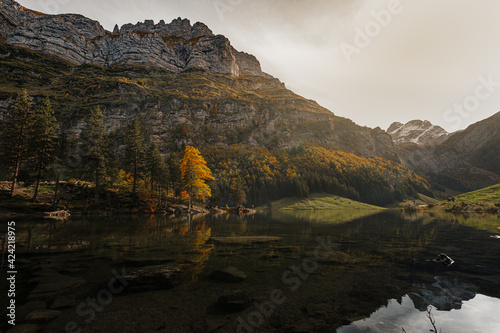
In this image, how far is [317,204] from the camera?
131 metres

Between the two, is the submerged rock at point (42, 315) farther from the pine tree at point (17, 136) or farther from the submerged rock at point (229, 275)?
the pine tree at point (17, 136)

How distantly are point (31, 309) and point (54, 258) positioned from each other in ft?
26.1

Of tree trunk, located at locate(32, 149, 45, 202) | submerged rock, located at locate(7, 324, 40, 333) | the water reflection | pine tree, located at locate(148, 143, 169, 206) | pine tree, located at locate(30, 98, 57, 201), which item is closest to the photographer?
submerged rock, located at locate(7, 324, 40, 333)

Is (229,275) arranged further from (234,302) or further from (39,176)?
(39,176)

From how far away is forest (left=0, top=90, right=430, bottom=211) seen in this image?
44.9 meters

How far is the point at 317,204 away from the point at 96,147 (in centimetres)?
11299

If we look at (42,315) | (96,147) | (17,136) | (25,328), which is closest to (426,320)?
(25,328)

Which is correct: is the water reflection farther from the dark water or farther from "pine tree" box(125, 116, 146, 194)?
"pine tree" box(125, 116, 146, 194)

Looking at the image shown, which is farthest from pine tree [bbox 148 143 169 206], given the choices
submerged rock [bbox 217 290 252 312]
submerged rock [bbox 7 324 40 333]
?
submerged rock [bbox 7 324 40 333]

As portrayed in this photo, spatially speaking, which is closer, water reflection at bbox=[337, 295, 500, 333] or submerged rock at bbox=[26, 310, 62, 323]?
submerged rock at bbox=[26, 310, 62, 323]

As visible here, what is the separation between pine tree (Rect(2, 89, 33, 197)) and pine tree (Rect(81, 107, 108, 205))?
34.8 ft

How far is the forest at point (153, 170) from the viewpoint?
4494 centimetres

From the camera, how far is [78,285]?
935cm

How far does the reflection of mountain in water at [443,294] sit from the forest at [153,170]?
55196 mm
